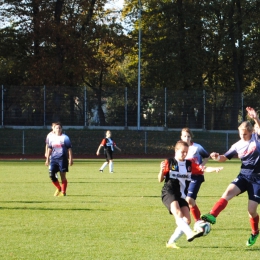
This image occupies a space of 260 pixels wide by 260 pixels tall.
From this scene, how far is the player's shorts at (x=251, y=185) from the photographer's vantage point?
976 centimetres

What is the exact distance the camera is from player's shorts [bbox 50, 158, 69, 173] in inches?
685

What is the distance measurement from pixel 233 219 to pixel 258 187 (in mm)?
3165

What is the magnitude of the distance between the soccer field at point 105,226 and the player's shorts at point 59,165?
688 mm

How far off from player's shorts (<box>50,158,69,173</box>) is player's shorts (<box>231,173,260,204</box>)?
814cm

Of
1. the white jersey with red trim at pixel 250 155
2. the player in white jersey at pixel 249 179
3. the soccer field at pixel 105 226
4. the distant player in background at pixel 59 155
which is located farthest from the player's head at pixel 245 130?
the distant player in background at pixel 59 155

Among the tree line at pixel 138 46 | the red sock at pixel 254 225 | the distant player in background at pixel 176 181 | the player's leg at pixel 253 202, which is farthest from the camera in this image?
the tree line at pixel 138 46

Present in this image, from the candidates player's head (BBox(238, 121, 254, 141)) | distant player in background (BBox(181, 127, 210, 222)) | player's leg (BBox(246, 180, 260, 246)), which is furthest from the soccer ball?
distant player in background (BBox(181, 127, 210, 222))

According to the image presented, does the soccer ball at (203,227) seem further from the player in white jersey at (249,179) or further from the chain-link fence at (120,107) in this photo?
the chain-link fence at (120,107)

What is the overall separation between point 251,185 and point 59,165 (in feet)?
27.5

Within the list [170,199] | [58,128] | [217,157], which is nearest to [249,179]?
[217,157]

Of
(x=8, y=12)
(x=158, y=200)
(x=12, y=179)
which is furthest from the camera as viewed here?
(x=8, y=12)

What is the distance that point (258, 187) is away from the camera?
977 cm

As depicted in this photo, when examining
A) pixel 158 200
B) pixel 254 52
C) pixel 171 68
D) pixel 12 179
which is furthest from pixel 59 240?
pixel 254 52

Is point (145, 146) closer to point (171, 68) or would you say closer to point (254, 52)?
point (171, 68)
